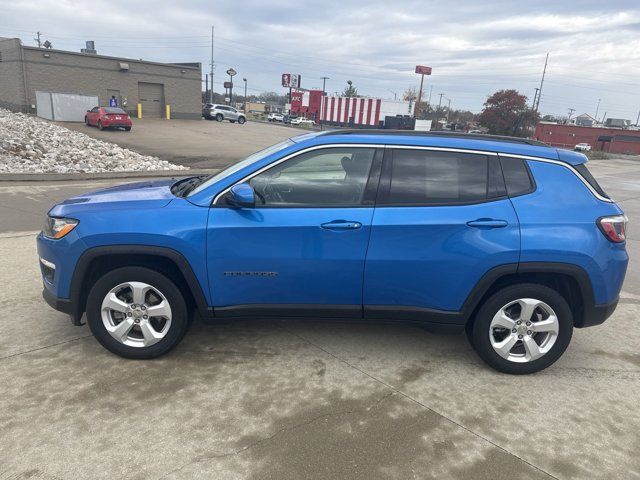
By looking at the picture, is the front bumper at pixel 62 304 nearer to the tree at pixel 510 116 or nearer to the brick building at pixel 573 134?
the tree at pixel 510 116

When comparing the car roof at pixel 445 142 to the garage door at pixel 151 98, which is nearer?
the car roof at pixel 445 142

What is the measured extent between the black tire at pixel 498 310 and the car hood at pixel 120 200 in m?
2.47

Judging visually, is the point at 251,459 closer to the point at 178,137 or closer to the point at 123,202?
the point at 123,202

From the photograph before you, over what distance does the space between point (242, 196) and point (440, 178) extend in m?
1.43

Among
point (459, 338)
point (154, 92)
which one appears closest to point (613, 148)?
point (154, 92)

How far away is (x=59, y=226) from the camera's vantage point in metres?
3.43

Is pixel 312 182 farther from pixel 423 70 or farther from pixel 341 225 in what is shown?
pixel 423 70

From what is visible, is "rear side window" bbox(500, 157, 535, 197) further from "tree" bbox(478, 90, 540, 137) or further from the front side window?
"tree" bbox(478, 90, 540, 137)

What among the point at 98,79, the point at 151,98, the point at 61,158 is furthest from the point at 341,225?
the point at 151,98

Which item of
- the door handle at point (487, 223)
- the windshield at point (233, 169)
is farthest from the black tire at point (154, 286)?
the door handle at point (487, 223)

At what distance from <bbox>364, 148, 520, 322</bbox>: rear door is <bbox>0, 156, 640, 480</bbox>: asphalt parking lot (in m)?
0.63

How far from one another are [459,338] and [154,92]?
135 ft

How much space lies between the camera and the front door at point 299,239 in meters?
3.31

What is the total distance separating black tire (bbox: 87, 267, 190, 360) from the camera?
11.1 ft
